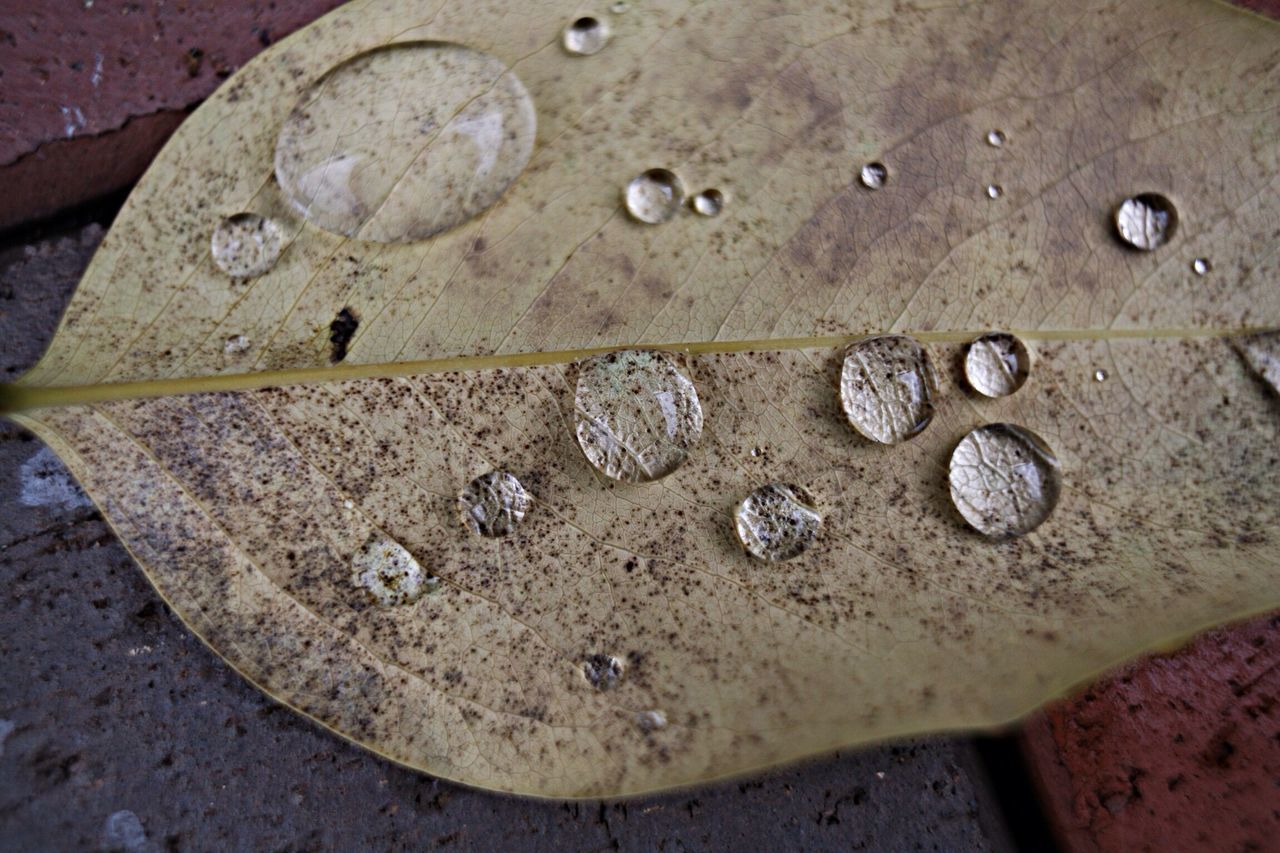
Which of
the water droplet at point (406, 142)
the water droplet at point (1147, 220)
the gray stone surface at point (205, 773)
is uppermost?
the water droplet at point (1147, 220)

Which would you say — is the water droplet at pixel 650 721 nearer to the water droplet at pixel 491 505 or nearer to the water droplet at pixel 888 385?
the water droplet at pixel 491 505

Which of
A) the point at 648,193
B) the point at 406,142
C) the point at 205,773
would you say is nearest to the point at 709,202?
the point at 648,193

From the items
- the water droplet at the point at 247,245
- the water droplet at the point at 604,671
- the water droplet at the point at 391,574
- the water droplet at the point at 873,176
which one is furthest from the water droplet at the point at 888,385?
the water droplet at the point at 247,245

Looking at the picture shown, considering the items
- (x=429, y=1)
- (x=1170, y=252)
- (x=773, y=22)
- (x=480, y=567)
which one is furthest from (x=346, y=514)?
(x=1170, y=252)

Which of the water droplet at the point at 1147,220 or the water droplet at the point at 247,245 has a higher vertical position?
the water droplet at the point at 1147,220

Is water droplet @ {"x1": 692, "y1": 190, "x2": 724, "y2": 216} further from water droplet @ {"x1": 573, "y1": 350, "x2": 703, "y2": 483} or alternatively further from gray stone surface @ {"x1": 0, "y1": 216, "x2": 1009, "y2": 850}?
gray stone surface @ {"x1": 0, "y1": 216, "x2": 1009, "y2": 850}

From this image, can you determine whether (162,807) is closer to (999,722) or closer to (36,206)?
(36,206)
